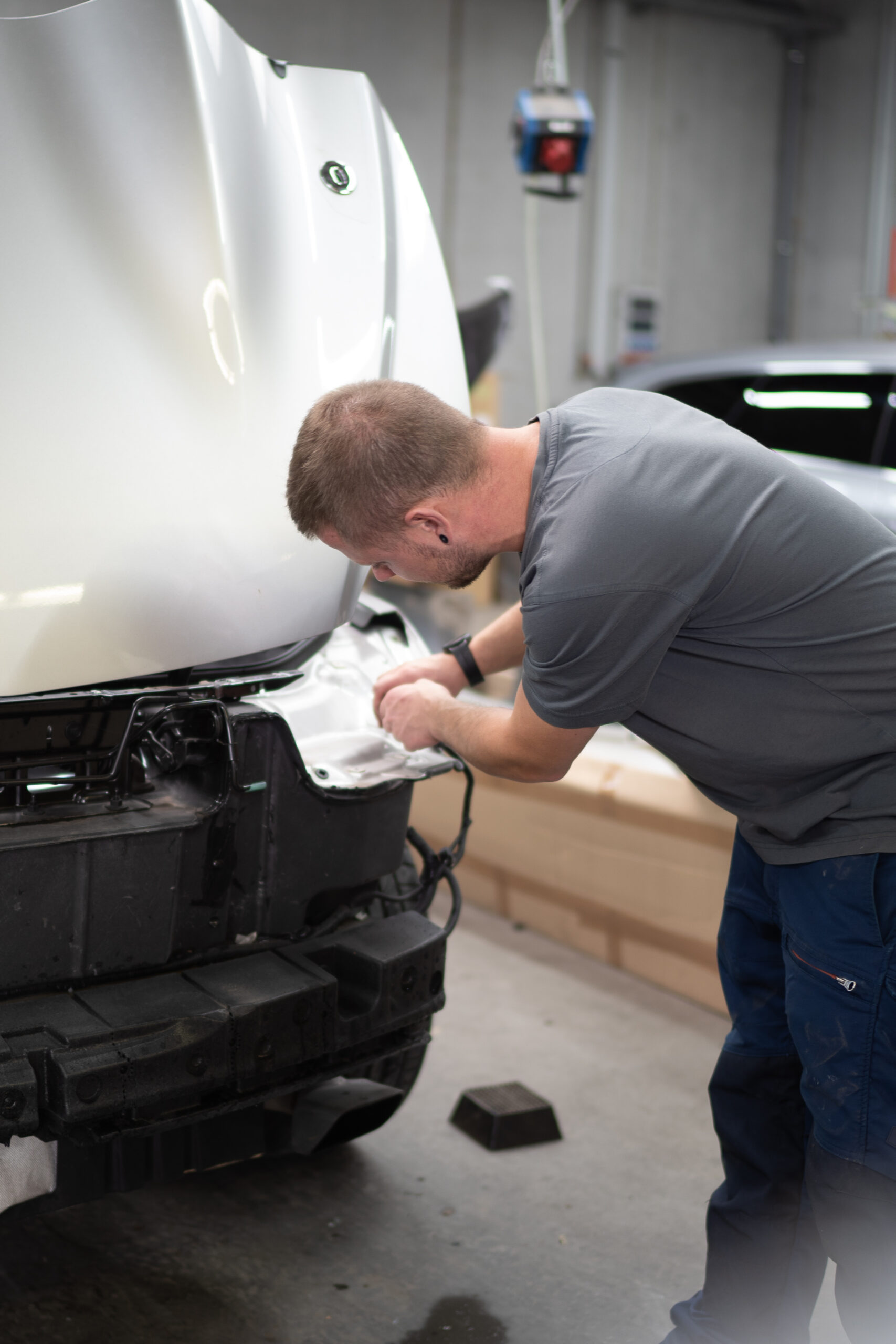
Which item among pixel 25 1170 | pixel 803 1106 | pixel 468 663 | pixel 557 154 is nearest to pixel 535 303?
pixel 557 154

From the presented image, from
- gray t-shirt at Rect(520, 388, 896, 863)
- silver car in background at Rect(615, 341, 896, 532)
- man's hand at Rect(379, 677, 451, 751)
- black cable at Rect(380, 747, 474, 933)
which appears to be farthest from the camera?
silver car in background at Rect(615, 341, 896, 532)

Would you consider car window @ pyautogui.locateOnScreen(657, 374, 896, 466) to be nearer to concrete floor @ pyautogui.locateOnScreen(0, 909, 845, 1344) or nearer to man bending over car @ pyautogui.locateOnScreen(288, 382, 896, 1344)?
concrete floor @ pyautogui.locateOnScreen(0, 909, 845, 1344)

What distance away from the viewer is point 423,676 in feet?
6.20

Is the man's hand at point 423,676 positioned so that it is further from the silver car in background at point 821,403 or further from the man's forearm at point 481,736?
the silver car in background at point 821,403

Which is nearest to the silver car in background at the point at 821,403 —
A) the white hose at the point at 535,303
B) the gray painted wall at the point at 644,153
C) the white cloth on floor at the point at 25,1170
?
the white cloth on floor at the point at 25,1170

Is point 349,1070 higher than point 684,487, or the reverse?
point 684,487

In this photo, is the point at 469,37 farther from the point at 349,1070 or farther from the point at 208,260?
the point at 349,1070

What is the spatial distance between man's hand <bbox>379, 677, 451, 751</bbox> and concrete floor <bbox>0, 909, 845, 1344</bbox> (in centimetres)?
91

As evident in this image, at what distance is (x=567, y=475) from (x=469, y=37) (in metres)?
8.46

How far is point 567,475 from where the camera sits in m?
1.42

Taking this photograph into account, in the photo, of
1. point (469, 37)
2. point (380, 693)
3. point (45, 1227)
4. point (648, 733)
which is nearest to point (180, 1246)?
point (45, 1227)

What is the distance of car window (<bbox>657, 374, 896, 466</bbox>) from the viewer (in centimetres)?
362

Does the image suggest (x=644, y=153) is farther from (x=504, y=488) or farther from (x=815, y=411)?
(x=504, y=488)

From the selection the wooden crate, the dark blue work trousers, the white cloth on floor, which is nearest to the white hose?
the wooden crate
